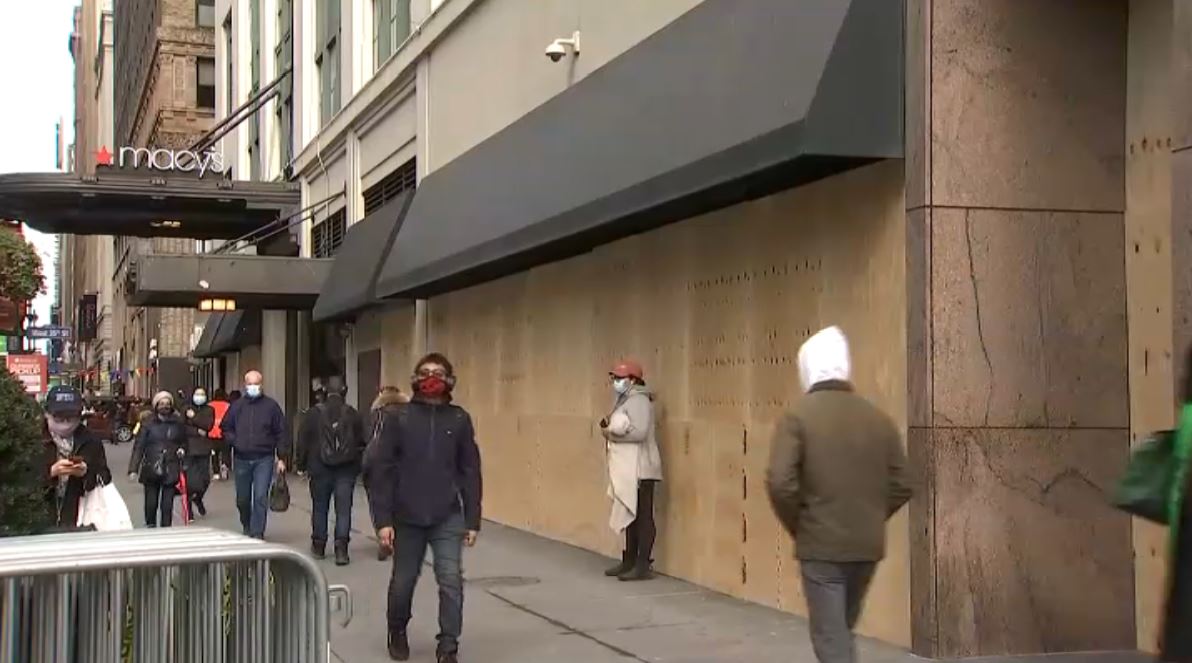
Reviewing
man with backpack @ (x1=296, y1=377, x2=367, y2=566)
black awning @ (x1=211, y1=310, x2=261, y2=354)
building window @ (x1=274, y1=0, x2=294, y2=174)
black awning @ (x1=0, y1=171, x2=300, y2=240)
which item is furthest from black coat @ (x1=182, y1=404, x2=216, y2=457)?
black awning @ (x1=211, y1=310, x2=261, y2=354)

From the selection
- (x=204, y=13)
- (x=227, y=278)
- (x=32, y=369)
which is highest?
(x=204, y=13)

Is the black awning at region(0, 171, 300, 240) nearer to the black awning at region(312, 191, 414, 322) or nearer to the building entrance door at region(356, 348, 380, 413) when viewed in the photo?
the black awning at region(312, 191, 414, 322)

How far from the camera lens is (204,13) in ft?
177

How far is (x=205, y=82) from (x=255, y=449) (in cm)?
4637

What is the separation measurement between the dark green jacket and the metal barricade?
198 cm

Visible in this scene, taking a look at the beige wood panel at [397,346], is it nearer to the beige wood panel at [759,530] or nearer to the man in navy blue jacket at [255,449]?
the man in navy blue jacket at [255,449]

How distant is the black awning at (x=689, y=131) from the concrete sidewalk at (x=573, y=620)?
2.86m

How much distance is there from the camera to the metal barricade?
3.91 m

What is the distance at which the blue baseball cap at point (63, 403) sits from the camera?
700 cm

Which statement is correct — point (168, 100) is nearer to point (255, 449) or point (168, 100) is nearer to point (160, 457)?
point (160, 457)

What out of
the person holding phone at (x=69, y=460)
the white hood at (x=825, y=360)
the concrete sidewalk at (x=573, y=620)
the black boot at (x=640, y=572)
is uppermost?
the white hood at (x=825, y=360)

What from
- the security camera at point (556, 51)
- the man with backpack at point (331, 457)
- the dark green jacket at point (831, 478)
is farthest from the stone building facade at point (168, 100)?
the dark green jacket at point (831, 478)

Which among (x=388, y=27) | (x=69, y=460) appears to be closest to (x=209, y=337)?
(x=388, y=27)

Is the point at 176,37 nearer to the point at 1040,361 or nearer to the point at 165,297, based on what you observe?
the point at 165,297
